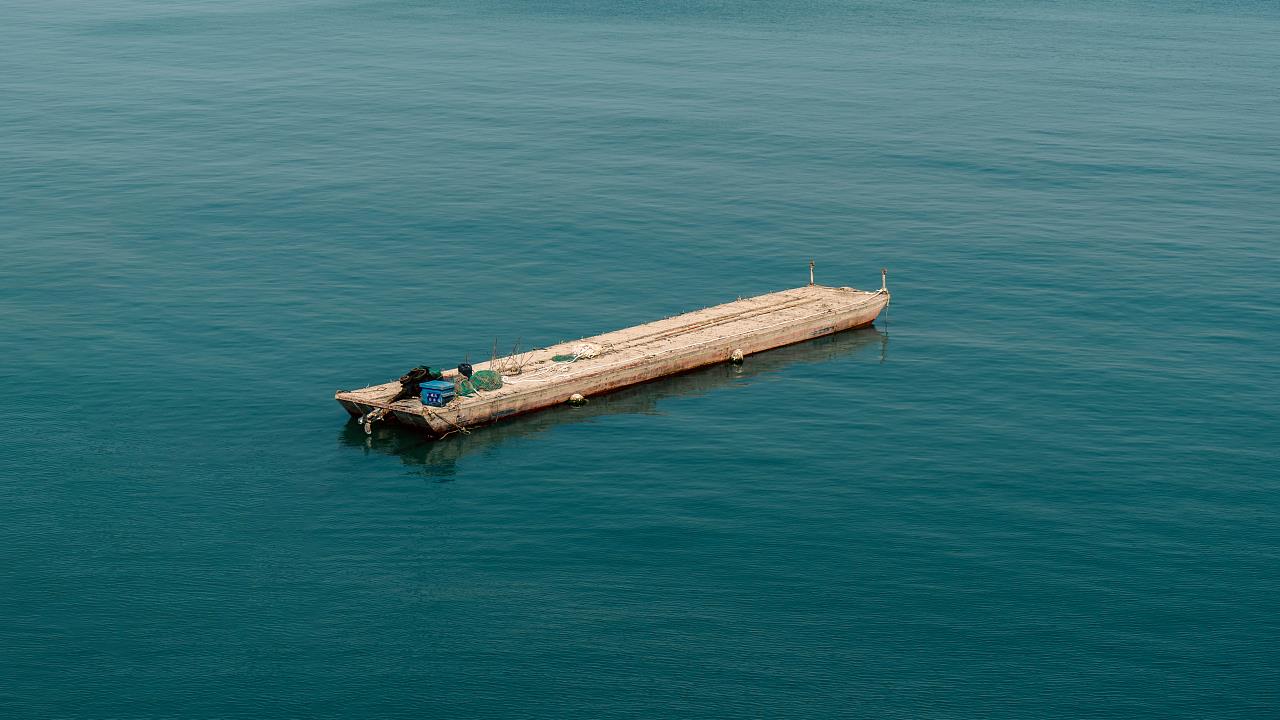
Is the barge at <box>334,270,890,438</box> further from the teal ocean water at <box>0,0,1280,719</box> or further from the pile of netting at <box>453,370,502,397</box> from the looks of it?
the teal ocean water at <box>0,0,1280,719</box>

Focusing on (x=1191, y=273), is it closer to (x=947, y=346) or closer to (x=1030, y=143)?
(x=947, y=346)

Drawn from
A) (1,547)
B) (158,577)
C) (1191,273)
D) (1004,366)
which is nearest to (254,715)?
(158,577)

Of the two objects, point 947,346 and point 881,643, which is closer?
point 881,643

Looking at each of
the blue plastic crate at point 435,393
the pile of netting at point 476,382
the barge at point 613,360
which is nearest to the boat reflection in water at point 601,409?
the barge at point 613,360

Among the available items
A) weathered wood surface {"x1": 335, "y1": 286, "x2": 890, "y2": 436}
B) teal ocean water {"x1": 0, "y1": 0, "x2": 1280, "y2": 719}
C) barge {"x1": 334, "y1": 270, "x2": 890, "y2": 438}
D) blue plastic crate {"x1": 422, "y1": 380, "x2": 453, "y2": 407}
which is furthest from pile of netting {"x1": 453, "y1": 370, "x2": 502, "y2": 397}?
teal ocean water {"x1": 0, "y1": 0, "x2": 1280, "y2": 719}

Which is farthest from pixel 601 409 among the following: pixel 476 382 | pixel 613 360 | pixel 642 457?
pixel 642 457

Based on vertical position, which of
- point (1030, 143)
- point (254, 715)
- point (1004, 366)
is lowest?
point (254, 715)

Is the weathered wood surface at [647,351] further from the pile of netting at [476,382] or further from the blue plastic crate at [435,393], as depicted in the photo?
the pile of netting at [476,382]
